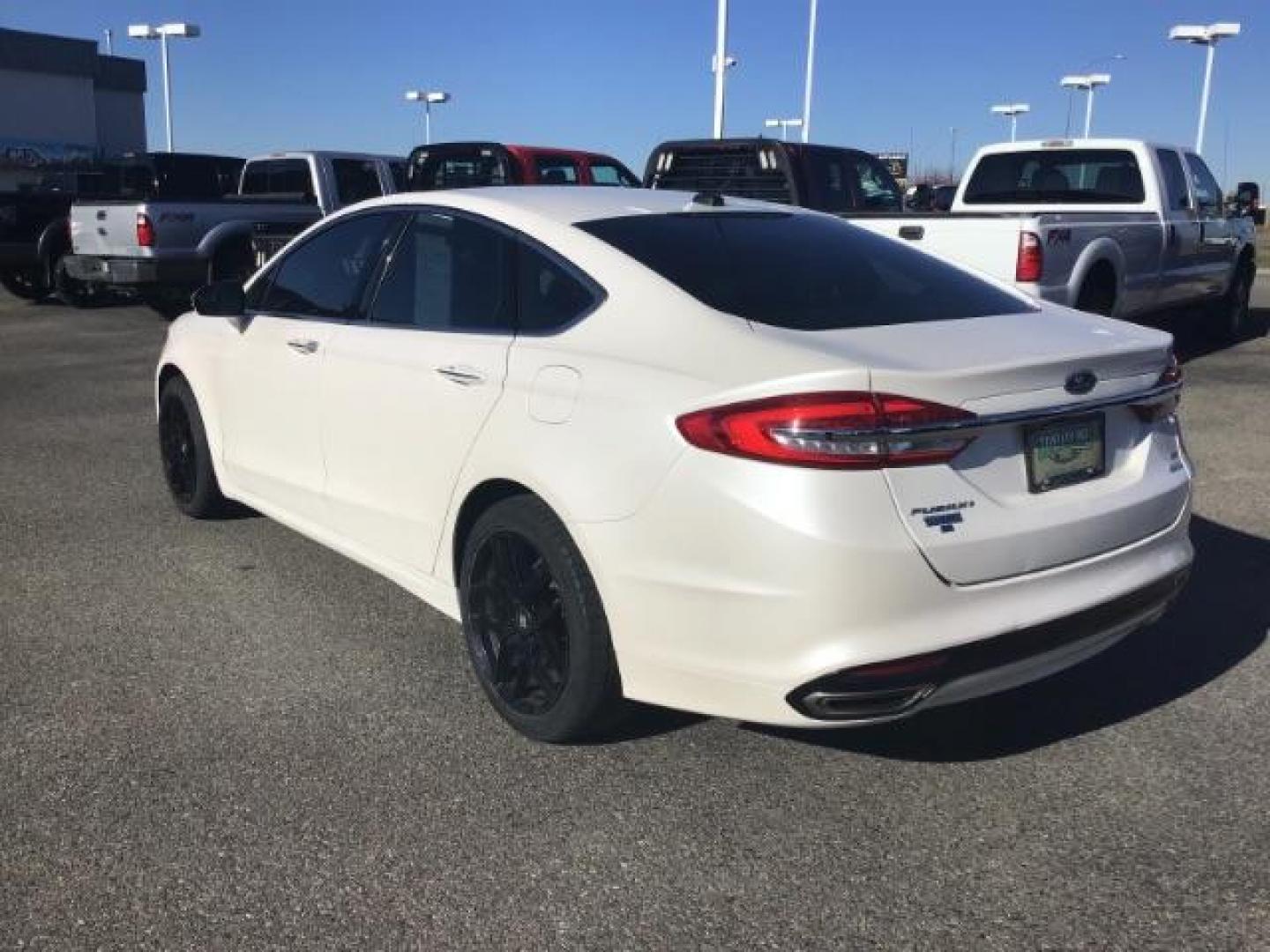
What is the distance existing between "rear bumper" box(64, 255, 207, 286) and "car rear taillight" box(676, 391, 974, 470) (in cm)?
1132

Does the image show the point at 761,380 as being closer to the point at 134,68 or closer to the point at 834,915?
the point at 834,915

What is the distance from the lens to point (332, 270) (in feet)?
15.3

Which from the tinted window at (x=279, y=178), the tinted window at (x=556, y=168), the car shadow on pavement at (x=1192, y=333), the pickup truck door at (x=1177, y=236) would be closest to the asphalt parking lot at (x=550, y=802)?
the pickup truck door at (x=1177, y=236)

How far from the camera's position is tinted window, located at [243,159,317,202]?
14.9 m

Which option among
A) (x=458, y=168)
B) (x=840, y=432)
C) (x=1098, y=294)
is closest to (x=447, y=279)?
(x=840, y=432)

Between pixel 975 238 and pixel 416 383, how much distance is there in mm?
5344

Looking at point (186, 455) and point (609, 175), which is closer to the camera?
point (186, 455)

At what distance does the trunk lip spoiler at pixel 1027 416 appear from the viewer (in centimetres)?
277

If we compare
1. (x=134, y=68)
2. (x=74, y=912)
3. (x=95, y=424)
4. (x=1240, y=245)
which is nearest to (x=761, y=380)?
(x=74, y=912)

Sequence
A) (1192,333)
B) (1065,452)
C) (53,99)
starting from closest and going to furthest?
(1065,452)
(1192,333)
(53,99)

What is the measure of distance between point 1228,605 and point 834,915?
107 inches

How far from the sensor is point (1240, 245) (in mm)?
12609

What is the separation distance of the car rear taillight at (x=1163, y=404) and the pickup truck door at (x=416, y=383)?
1805 mm

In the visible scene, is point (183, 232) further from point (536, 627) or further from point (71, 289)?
point (536, 627)
